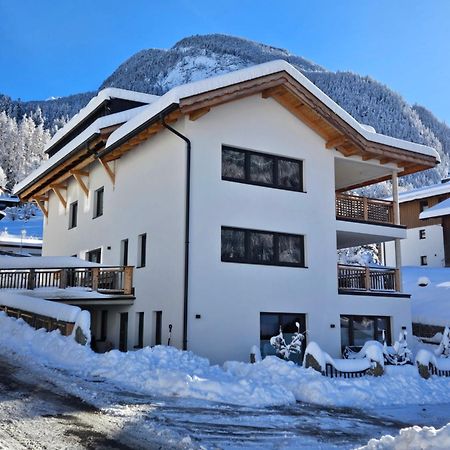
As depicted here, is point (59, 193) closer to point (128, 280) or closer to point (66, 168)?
point (66, 168)

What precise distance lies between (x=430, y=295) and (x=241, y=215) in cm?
1354

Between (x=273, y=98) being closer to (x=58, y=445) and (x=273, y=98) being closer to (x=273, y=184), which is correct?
(x=273, y=184)

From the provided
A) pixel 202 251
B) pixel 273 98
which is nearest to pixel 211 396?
pixel 202 251

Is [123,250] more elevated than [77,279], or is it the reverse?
[123,250]

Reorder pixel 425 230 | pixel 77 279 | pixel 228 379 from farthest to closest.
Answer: pixel 425 230, pixel 77 279, pixel 228 379

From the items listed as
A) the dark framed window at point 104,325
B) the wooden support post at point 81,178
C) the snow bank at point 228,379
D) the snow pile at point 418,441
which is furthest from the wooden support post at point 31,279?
the snow pile at point 418,441

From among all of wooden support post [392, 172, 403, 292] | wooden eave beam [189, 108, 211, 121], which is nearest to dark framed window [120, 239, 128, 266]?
wooden eave beam [189, 108, 211, 121]

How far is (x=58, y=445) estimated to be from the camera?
6.54 meters

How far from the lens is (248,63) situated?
180625 mm

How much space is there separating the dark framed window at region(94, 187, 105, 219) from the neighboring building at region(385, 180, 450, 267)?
21.5 m

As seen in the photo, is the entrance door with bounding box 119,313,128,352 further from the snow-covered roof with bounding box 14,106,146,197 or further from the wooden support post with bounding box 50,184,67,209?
the wooden support post with bounding box 50,184,67,209

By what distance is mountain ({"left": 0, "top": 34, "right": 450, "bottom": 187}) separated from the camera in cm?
11844

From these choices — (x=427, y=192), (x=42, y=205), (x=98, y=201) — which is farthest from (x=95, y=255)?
(x=427, y=192)

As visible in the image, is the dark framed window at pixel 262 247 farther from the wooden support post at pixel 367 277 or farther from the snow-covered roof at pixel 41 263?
the snow-covered roof at pixel 41 263
